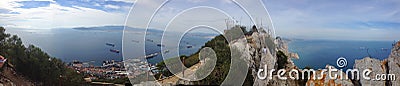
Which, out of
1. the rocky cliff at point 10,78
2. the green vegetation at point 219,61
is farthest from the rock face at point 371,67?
the rocky cliff at point 10,78

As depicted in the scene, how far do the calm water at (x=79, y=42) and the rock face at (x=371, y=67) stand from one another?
139 cm

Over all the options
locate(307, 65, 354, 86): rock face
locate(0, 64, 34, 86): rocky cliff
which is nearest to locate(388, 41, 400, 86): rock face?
locate(307, 65, 354, 86): rock face

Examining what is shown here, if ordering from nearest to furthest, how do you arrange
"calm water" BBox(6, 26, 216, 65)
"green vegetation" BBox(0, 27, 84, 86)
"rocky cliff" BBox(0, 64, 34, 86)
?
"calm water" BBox(6, 26, 216, 65) → "green vegetation" BBox(0, 27, 84, 86) → "rocky cliff" BBox(0, 64, 34, 86)

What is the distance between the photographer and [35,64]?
11.3ft

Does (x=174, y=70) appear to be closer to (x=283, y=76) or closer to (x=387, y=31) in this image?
(x=283, y=76)

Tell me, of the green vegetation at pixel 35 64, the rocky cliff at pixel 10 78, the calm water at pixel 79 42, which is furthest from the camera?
the rocky cliff at pixel 10 78

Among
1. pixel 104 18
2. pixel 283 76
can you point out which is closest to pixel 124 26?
pixel 104 18

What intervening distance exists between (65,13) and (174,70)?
1.02 m

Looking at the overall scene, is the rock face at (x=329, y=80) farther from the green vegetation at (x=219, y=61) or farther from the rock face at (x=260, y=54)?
the green vegetation at (x=219, y=61)

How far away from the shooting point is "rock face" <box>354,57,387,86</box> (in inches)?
133

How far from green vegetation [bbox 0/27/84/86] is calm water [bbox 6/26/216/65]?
62mm

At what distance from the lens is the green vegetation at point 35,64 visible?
3.36 m
